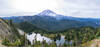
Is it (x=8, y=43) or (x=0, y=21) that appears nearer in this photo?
(x=8, y=43)

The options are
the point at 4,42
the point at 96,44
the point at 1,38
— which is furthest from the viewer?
the point at 96,44

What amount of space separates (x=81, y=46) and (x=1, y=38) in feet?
197

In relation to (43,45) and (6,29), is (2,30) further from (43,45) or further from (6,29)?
(43,45)

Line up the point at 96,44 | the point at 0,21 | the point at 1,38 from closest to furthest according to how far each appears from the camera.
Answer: the point at 1,38
the point at 96,44
the point at 0,21

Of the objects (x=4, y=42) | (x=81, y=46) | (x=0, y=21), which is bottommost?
(x=81, y=46)

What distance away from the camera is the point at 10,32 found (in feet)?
468

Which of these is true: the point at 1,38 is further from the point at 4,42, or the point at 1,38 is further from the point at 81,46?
the point at 81,46

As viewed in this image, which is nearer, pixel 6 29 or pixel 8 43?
pixel 8 43

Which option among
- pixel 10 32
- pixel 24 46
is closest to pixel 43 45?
pixel 24 46

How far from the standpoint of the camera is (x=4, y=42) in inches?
4449

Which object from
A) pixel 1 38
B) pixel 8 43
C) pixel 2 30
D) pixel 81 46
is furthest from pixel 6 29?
pixel 81 46

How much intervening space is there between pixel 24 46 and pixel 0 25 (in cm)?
2830

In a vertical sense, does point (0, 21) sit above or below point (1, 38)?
above

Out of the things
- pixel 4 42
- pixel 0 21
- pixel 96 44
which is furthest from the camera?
pixel 0 21
